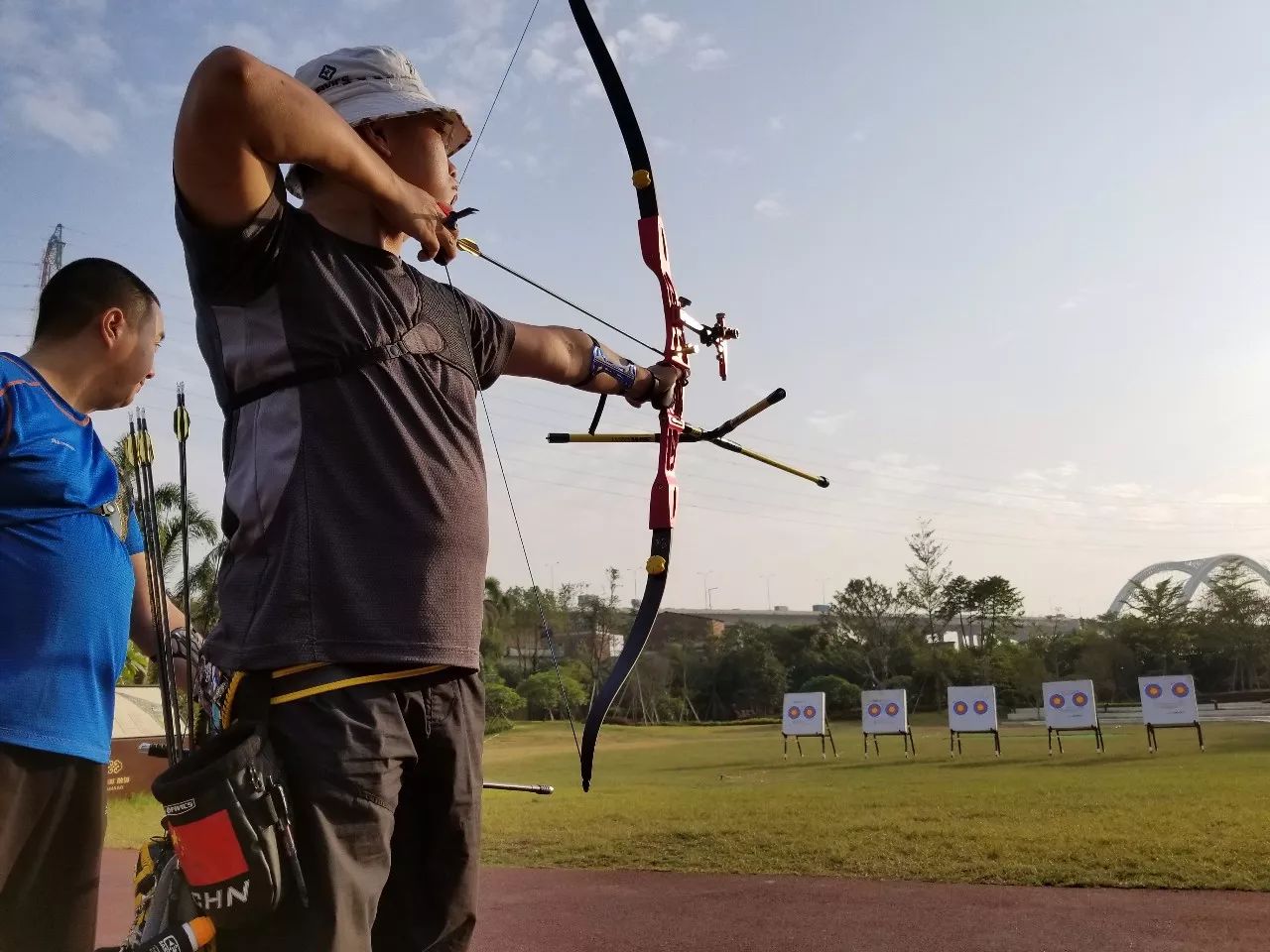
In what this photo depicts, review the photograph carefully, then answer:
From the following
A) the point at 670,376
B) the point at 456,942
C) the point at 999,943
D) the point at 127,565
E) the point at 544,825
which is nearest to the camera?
the point at 456,942

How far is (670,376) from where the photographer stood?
2350mm

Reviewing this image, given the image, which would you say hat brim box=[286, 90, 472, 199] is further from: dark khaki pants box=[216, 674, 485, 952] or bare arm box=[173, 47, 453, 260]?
dark khaki pants box=[216, 674, 485, 952]

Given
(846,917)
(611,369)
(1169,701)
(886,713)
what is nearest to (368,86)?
(611,369)

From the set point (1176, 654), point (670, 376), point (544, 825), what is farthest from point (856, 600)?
point (670, 376)

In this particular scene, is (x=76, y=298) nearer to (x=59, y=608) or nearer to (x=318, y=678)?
(x=59, y=608)

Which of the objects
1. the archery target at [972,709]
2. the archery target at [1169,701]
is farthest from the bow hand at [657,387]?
the archery target at [1169,701]

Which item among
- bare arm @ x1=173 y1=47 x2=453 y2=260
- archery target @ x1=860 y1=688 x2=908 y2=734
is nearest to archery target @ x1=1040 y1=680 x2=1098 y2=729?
archery target @ x1=860 y1=688 x2=908 y2=734

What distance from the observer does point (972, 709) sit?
15.6 metres

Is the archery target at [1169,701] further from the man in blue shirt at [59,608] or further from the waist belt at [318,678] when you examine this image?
the waist belt at [318,678]

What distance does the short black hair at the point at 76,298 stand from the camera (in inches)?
81.0

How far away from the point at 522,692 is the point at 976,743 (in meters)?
15.6

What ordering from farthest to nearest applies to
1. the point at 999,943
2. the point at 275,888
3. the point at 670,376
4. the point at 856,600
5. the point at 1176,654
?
the point at 856,600 → the point at 1176,654 → the point at 999,943 → the point at 670,376 → the point at 275,888

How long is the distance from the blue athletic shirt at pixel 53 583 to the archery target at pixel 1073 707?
14738 millimetres

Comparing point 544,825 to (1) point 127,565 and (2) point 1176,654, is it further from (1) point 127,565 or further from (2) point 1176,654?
(2) point 1176,654
